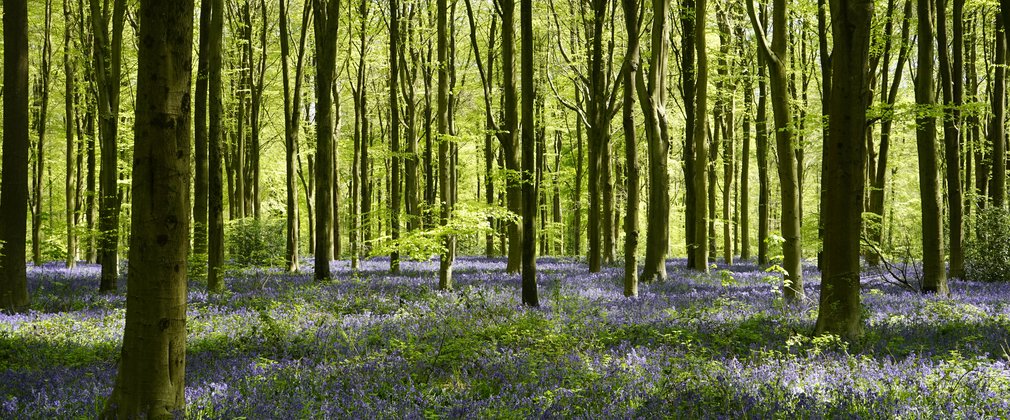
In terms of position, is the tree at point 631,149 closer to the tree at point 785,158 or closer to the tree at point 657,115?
the tree at point 657,115

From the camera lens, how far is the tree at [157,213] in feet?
13.9

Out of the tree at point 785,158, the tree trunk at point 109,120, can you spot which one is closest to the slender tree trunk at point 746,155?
the tree at point 785,158

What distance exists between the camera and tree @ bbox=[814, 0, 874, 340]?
765 cm

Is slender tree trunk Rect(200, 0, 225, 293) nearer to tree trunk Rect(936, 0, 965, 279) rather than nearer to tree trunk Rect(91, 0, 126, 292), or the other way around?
tree trunk Rect(91, 0, 126, 292)

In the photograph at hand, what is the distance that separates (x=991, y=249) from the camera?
16266 mm

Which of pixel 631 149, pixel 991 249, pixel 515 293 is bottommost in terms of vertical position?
pixel 515 293

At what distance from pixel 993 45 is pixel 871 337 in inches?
967

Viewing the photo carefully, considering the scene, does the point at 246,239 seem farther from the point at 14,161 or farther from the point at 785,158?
the point at 785,158

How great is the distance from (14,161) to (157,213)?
8.34 m

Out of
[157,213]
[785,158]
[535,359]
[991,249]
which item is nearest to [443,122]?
[785,158]

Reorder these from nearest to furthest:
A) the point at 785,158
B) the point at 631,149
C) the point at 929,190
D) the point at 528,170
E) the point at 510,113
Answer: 1. the point at 528,170
2. the point at 785,158
3. the point at 929,190
4. the point at 510,113
5. the point at 631,149

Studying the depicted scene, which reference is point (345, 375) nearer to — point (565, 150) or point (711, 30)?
point (711, 30)

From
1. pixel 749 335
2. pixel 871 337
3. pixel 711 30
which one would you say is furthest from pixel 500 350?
pixel 711 30

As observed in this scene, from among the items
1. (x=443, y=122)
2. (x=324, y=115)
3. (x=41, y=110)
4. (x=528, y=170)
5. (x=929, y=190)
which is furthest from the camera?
(x=41, y=110)
